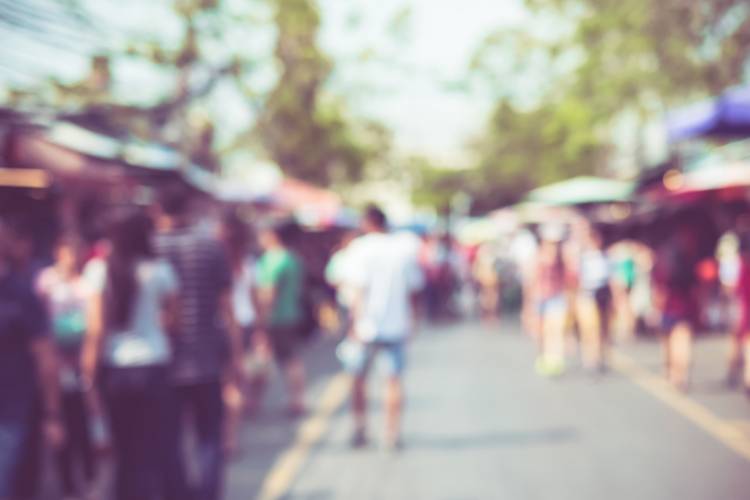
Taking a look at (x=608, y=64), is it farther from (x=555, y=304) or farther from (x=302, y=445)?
(x=302, y=445)

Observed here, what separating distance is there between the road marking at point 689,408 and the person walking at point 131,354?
4338mm

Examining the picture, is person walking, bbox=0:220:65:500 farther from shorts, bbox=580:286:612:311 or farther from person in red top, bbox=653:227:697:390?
shorts, bbox=580:286:612:311

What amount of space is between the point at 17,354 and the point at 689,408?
6.59 m

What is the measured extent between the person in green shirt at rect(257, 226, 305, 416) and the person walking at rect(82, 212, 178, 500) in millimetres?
3916

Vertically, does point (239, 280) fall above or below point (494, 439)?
above

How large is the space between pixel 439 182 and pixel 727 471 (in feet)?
190

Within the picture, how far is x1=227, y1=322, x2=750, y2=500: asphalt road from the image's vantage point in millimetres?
5875

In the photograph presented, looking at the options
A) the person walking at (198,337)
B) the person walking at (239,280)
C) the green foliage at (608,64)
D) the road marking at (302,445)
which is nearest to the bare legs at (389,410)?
the road marking at (302,445)

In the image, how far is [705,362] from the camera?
12.5 metres

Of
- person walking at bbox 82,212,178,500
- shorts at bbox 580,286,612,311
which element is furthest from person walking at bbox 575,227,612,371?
person walking at bbox 82,212,178,500

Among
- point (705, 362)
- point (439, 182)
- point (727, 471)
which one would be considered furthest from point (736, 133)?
point (439, 182)

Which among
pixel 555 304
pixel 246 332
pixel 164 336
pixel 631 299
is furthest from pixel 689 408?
pixel 631 299

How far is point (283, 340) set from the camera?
8625 millimetres

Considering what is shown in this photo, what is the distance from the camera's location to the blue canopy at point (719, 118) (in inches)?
363
